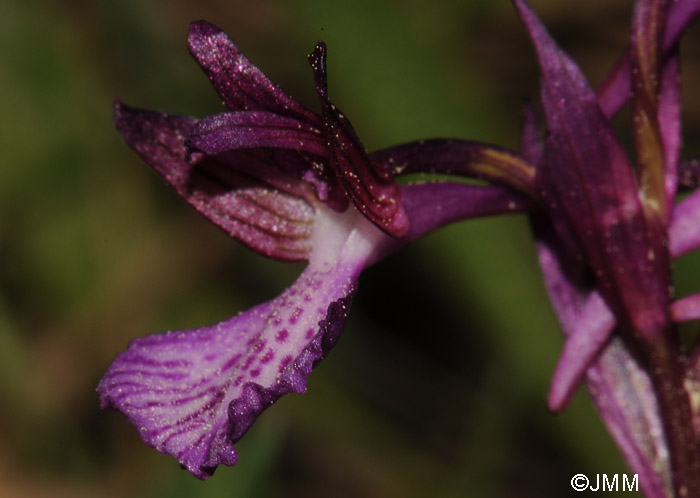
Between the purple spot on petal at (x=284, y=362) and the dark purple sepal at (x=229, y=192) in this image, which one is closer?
the purple spot on petal at (x=284, y=362)

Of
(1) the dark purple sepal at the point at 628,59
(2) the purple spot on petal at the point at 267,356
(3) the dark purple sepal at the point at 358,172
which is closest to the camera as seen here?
(3) the dark purple sepal at the point at 358,172

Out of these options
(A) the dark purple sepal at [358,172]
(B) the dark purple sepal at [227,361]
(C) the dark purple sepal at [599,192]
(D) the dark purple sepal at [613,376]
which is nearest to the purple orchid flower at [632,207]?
(C) the dark purple sepal at [599,192]

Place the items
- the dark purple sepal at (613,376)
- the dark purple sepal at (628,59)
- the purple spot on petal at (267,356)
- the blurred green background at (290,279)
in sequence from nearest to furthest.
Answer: the purple spot on petal at (267,356) → the dark purple sepal at (628,59) → the dark purple sepal at (613,376) → the blurred green background at (290,279)

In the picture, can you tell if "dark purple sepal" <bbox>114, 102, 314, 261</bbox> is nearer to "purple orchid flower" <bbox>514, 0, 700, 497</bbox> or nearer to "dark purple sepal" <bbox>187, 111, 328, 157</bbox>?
"dark purple sepal" <bbox>187, 111, 328, 157</bbox>

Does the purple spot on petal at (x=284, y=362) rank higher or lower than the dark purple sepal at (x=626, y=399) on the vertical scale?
higher

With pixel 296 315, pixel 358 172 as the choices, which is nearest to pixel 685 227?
pixel 358 172

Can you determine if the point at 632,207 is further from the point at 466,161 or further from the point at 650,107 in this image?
the point at 466,161

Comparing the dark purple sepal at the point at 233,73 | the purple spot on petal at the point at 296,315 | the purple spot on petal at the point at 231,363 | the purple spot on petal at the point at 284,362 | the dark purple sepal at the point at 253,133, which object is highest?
the dark purple sepal at the point at 233,73

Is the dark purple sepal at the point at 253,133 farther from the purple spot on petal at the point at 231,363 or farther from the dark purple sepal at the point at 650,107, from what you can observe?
the dark purple sepal at the point at 650,107
